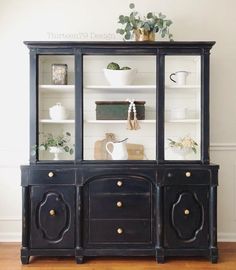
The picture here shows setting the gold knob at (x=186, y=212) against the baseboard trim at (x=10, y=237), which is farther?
the baseboard trim at (x=10, y=237)

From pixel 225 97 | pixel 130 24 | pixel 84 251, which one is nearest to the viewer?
pixel 84 251

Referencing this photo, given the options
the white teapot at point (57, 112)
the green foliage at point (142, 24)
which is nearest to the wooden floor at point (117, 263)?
the white teapot at point (57, 112)

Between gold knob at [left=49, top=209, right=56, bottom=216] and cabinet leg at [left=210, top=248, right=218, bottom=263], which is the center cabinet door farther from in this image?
cabinet leg at [left=210, top=248, right=218, bottom=263]

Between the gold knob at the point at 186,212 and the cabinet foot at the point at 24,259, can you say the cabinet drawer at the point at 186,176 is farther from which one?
the cabinet foot at the point at 24,259

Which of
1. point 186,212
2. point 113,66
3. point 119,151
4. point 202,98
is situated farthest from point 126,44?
point 186,212

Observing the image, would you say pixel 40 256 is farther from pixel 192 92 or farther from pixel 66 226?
pixel 192 92

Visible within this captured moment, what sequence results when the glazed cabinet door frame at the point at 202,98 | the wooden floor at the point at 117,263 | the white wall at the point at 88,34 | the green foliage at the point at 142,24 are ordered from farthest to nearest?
the white wall at the point at 88,34 → the green foliage at the point at 142,24 → the glazed cabinet door frame at the point at 202,98 → the wooden floor at the point at 117,263

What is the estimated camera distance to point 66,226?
2746 millimetres

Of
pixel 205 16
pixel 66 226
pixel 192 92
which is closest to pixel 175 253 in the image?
pixel 66 226

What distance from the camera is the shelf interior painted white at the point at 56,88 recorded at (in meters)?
2.81

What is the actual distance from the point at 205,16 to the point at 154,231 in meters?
2.05

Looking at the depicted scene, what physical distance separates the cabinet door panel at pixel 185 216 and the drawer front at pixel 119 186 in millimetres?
203

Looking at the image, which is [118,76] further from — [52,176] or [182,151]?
[52,176]

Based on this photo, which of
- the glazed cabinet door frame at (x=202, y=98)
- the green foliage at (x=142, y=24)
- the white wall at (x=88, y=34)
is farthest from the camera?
the white wall at (x=88, y=34)
